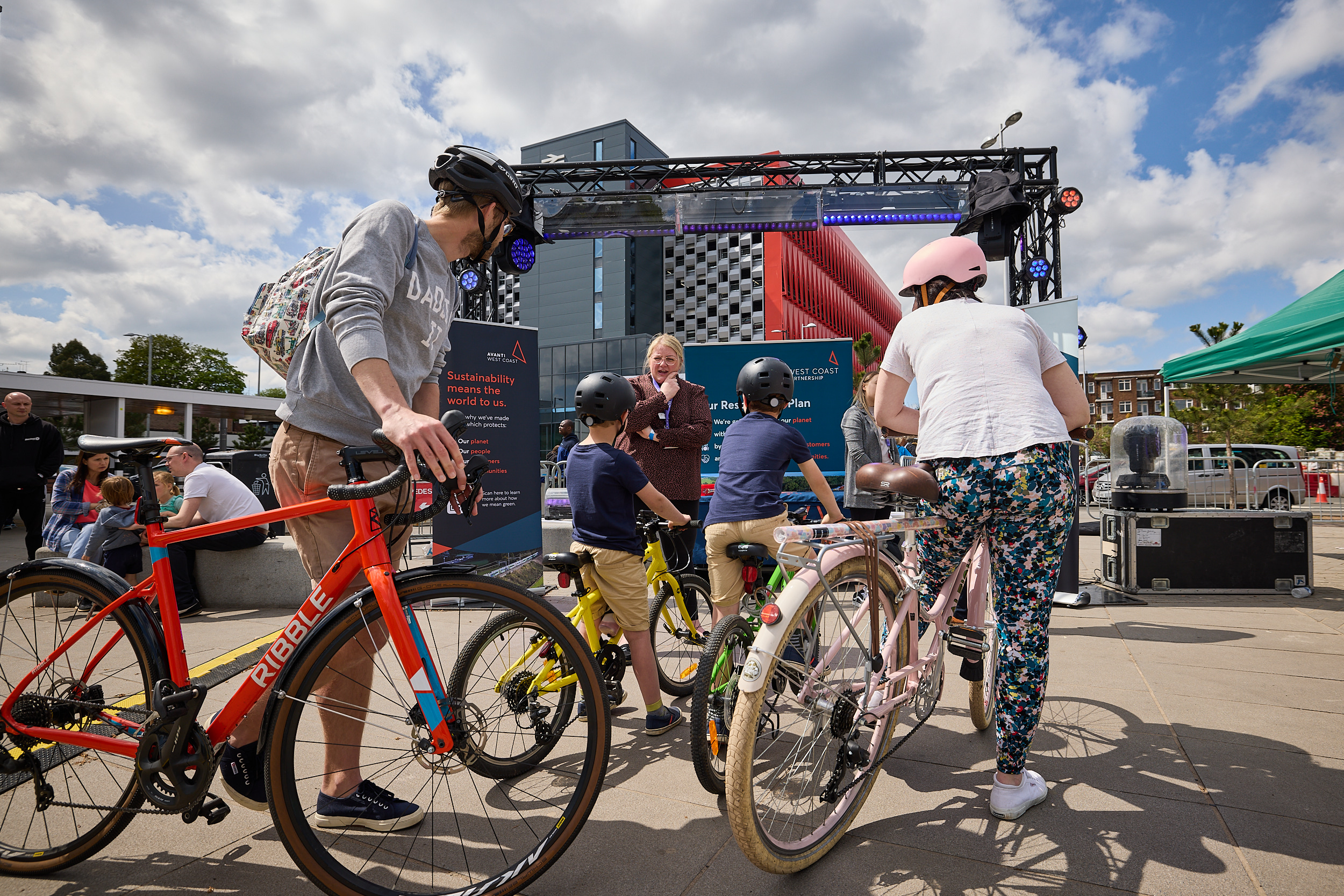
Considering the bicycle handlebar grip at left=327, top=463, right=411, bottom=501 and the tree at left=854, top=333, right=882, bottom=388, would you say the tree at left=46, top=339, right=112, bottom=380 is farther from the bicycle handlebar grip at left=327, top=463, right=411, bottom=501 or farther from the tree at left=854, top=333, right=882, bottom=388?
the bicycle handlebar grip at left=327, top=463, right=411, bottom=501

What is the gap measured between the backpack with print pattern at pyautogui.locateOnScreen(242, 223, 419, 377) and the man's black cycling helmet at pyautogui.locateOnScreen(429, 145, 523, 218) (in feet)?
0.68

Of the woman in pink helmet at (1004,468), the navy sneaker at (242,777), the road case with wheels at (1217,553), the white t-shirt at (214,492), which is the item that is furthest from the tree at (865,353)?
the navy sneaker at (242,777)

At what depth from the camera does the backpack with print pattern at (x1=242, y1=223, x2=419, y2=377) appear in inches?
77.4

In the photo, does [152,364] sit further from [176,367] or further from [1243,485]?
[1243,485]

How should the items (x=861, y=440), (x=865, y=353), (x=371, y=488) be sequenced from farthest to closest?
(x=865, y=353) < (x=861, y=440) < (x=371, y=488)

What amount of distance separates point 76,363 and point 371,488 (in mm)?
67460

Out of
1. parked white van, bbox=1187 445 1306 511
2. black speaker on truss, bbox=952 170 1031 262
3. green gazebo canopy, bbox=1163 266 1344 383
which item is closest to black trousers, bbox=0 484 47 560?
black speaker on truss, bbox=952 170 1031 262

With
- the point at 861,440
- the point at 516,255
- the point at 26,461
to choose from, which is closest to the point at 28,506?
the point at 26,461

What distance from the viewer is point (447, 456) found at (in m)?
1.62

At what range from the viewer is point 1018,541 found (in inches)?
89.3

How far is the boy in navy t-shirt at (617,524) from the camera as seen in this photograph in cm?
305

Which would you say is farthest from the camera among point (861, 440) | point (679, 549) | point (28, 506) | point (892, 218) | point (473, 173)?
point (892, 218)

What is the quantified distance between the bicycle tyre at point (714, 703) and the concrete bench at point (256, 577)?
5.06m

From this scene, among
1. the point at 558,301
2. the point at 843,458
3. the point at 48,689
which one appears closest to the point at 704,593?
the point at 48,689
